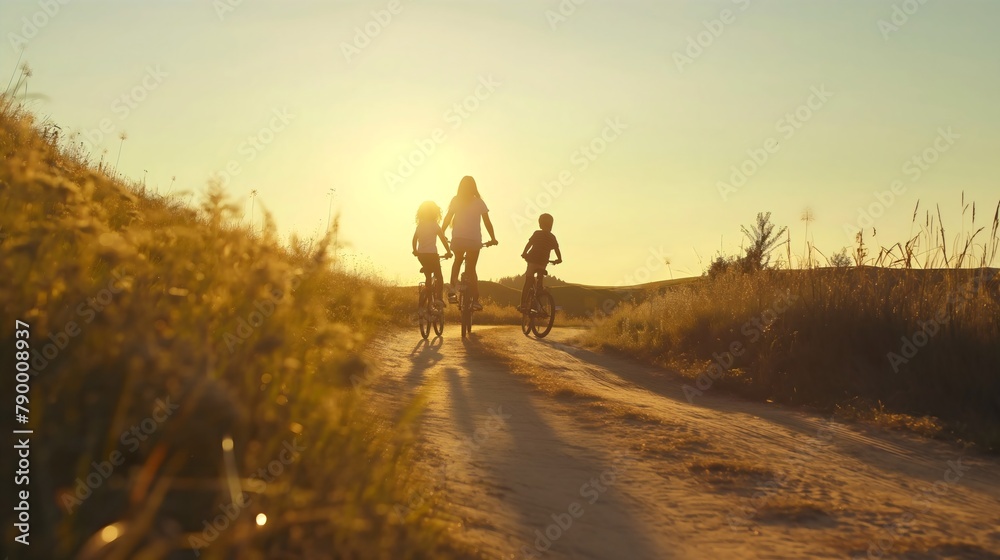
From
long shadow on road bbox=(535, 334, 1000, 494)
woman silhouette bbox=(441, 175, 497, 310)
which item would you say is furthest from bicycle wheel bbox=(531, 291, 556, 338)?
long shadow on road bbox=(535, 334, 1000, 494)

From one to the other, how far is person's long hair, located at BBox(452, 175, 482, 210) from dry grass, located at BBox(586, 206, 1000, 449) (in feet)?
15.5

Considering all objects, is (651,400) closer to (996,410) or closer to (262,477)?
(996,410)

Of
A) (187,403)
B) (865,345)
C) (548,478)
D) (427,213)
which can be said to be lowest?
(548,478)

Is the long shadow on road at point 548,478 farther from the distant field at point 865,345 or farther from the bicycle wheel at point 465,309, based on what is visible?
the bicycle wheel at point 465,309

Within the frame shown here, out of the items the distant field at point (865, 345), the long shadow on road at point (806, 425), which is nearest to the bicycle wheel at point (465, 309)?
the long shadow on road at point (806, 425)

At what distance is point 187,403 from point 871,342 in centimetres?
958

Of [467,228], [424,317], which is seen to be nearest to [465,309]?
[424,317]

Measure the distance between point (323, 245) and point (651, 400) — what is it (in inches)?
223

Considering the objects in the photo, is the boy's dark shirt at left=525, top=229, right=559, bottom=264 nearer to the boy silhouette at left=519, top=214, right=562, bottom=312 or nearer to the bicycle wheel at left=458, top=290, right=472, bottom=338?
the boy silhouette at left=519, top=214, right=562, bottom=312

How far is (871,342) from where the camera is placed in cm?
1036

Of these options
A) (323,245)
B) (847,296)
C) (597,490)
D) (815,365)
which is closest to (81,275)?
(323,245)

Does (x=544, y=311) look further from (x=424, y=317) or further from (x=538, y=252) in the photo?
(x=424, y=317)

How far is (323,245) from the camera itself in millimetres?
3906

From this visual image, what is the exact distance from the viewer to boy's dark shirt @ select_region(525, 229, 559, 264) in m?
17.3
